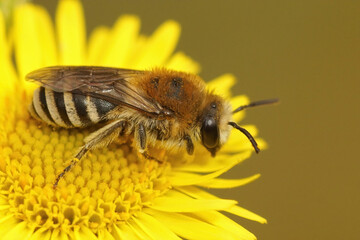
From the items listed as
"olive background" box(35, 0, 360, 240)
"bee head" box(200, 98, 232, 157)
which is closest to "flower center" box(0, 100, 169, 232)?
"bee head" box(200, 98, 232, 157)

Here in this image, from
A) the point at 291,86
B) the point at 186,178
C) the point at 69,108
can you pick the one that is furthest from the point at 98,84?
the point at 291,86

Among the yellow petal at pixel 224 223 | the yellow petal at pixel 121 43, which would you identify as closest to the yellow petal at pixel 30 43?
the yellow petal at pixel 121 43

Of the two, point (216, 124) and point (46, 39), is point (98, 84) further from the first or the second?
point (46, 39)

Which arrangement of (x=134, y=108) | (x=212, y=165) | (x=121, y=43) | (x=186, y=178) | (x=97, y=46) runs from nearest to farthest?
(x=134, y=108) → (x=186, y=178) → (x=212, y=165) → (x=121, y=43) → (x=97, y=46)

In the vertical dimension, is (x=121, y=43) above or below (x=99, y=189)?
above

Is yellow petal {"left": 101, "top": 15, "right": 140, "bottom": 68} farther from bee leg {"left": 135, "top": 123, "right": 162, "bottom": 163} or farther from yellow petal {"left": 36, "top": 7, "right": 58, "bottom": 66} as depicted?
bee leg {"left": 135, "top": 123, "right": 162, "bottom": 163}

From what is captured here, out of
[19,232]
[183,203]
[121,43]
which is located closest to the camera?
[19,232]
